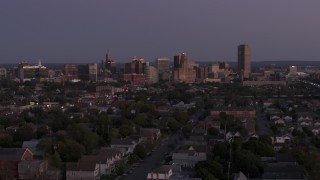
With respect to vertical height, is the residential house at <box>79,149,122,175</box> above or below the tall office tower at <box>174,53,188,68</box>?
below

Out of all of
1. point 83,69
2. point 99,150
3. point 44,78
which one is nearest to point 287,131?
point 99,150

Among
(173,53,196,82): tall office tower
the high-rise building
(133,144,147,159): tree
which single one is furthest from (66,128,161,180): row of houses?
the high-rise building

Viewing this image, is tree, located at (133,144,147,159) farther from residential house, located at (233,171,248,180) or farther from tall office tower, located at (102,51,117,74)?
tall office tower, located at (102,51,117,74)

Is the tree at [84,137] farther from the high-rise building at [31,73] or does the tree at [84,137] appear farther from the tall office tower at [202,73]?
the tall office tower at [202,73]

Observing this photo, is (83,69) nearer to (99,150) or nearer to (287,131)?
(287,131)

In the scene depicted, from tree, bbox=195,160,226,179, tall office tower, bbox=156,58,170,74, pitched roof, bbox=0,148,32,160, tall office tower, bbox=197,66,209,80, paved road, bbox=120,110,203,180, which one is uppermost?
tall office tower, bbox=156,58,170,74

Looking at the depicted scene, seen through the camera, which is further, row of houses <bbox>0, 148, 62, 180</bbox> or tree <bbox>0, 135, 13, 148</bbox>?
tree <bbox>0, 135, 13, 148</bbox>

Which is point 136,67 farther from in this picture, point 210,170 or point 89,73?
point 210,170
